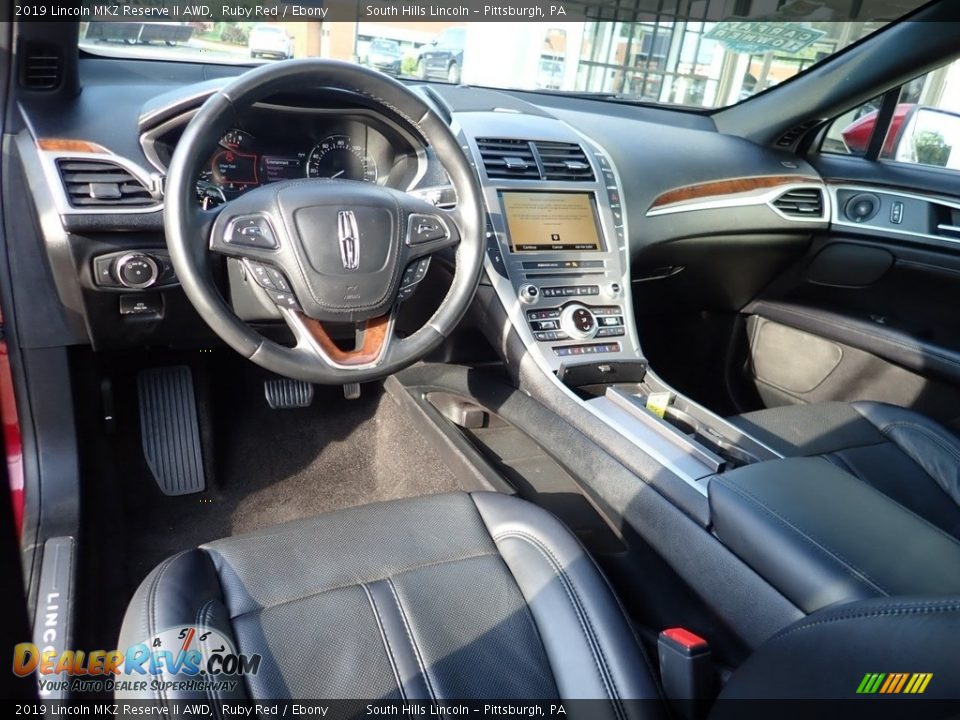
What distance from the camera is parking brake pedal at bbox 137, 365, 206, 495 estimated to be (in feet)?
7.18

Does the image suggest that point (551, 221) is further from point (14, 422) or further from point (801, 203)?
point (14, 422)

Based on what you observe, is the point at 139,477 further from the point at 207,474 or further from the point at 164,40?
the point at 164,40

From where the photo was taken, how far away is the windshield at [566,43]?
174cm

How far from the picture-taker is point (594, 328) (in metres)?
1.97

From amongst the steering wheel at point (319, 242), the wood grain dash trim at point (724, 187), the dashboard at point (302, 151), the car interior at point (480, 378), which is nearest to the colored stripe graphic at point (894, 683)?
the car interior at point (480, 378)

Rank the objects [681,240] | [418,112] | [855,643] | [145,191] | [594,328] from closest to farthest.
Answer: [855,643] → [418,112] → [145,191] → [594,328] → [681,240]

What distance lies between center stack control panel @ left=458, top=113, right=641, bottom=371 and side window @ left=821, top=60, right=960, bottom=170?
3.67 ft

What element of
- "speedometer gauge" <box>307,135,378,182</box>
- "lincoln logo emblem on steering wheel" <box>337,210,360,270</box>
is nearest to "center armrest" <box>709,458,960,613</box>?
"lincoln logo emblem on steering wheel" <box>337,210,360,270</box>

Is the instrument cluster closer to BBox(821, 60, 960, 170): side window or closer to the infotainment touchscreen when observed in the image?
the infotainment touchscreen

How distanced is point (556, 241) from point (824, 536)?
1.03 m

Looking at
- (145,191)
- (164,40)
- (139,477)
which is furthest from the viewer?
(139,477)

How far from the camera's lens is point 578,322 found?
194cm

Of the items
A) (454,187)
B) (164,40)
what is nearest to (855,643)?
(454,187)

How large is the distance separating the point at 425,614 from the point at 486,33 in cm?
173
